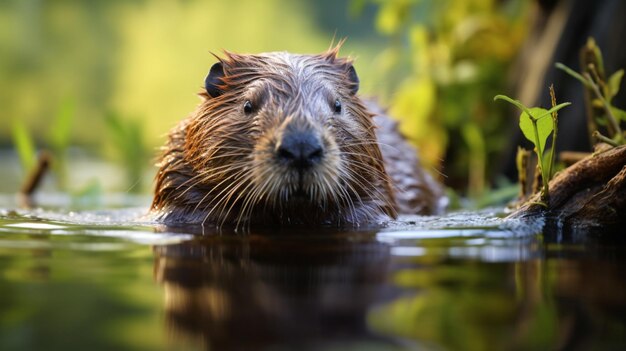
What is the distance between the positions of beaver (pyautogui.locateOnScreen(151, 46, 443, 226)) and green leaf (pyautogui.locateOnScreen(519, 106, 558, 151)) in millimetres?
757

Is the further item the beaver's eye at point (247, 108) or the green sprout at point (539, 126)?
the beaver's eye at point (247, 108)

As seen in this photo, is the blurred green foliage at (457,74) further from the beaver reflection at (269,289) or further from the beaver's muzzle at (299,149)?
the beaver reflection at (269,289)

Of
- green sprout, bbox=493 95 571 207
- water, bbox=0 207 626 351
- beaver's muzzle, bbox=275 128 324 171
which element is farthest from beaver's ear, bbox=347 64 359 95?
water, bbox=0 207 626 351

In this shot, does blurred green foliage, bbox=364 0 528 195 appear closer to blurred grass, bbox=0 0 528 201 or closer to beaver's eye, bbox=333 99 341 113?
blurred grass, bbox=0 0 528 201

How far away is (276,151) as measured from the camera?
10.5 feet

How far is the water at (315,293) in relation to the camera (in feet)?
4.44

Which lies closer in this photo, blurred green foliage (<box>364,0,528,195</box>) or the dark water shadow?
the dark water shadow

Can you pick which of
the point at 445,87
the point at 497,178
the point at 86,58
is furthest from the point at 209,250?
the point at 86,58

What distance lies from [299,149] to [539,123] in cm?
89

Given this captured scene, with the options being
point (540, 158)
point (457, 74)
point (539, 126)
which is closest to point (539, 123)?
point (539, 126)

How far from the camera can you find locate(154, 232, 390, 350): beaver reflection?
Result: 138 cm

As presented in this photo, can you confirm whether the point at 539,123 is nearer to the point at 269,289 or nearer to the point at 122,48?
the point at 269,289

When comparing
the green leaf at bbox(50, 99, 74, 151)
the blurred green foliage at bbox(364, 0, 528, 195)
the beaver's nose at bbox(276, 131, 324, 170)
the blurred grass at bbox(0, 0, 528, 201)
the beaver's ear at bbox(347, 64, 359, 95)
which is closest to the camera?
the beaver's nose at bbox(276, 131, 324, 170)

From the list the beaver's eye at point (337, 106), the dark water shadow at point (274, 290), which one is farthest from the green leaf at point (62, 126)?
the dark water shadow at point (274, 290)
